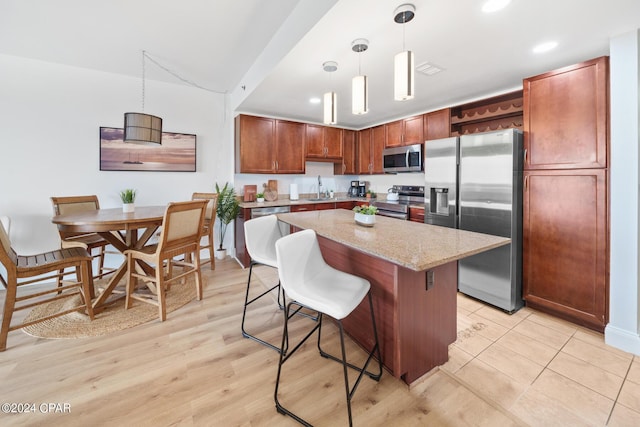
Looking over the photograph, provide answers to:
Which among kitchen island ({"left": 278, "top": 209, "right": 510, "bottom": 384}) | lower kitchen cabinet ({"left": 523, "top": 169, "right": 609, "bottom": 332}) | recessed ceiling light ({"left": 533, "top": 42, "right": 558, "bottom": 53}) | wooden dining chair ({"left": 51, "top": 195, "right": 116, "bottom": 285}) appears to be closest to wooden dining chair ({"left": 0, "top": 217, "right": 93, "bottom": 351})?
wooden dining chair ({"left": 51, "top": 195, "right": 116, "bottom": 285})

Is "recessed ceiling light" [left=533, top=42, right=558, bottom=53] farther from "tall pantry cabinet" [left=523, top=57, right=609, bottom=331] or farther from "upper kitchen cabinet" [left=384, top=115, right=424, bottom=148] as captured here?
"upper kitchen cabinet" [left=384, top=115, right=424, bottom=148]

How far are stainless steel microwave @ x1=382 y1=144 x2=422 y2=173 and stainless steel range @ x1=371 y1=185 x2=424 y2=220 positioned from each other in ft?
1.27

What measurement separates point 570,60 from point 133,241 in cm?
455

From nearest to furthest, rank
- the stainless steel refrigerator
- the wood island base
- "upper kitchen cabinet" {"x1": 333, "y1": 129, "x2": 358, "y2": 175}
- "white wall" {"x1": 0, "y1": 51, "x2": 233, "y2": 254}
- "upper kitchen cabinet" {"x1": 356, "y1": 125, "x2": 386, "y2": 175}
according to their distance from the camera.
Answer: the wood island base < the stainless steel refrigerator < "white wall" {"x1": 0, "y1": 51, "x2": 233, "y2": 254} < "upper kitchen cabinet" {"x1": 356, "y1": 125, "x2": 386, "y2": 175} < "upper kitchen cabinet" {"x1": 333, "y1": 129, "x2": 358, "y2": 175}

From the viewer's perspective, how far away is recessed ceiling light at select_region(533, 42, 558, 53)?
2.06 m

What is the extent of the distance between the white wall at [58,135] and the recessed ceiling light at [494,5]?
12.4 ft

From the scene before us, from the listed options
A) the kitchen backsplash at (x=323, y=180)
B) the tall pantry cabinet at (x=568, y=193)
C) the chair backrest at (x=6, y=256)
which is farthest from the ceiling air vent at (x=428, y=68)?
the chair backrest at (x=6, y=256)

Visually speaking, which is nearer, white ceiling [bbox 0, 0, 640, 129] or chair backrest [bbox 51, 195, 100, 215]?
white ceiling [bbox 0, 0, 640, 129]

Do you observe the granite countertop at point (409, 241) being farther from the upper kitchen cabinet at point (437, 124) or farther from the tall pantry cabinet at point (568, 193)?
the upper kitchen cabinet at point (437, 124)

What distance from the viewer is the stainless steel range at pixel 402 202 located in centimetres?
377

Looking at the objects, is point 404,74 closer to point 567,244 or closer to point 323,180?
point 567,244

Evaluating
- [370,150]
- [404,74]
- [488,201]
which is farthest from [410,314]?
[370,150]

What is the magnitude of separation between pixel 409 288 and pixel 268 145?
10.7 feet

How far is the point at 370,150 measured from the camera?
4820 millimetres
